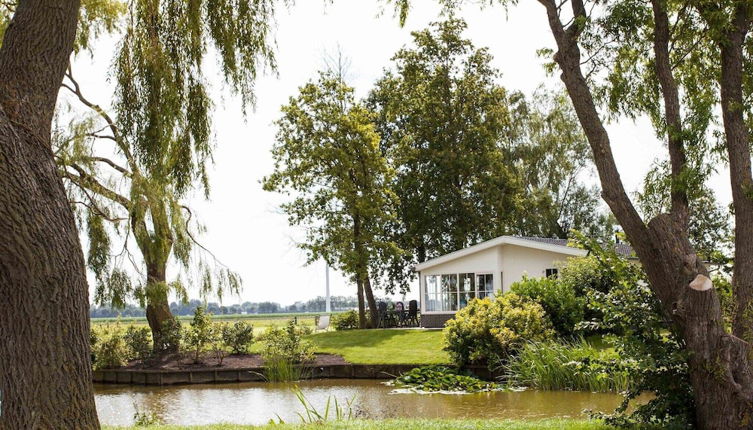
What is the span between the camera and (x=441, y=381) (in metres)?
15.8

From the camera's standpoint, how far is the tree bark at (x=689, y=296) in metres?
7.51

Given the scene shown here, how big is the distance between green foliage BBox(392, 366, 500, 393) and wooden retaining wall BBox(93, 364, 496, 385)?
978 millimetres

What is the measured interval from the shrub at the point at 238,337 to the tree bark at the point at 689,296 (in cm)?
1502

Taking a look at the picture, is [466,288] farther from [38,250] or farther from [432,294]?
[38,250]

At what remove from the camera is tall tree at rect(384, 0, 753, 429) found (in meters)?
7.63

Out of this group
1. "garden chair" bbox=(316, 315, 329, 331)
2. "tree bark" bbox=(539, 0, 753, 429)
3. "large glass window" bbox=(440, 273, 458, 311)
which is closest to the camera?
"tree bark" bbox=(539, 0, 753, 429)

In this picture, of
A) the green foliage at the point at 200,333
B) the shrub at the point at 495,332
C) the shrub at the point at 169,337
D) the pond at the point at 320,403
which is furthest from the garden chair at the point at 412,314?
the shrub at the point at 495,332

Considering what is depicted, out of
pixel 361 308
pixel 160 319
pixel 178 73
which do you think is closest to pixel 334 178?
pixel 361 308

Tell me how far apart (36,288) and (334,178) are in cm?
2571

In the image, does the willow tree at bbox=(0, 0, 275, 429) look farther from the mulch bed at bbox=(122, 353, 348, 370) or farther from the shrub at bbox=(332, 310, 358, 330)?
the shrub at bbox=(332, 310, 358, 330)

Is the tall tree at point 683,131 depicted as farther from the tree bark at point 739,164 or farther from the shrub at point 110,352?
the shrub at point 110,352

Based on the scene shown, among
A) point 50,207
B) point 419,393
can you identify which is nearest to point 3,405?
point 50,207

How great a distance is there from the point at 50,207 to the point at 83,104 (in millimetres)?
14057

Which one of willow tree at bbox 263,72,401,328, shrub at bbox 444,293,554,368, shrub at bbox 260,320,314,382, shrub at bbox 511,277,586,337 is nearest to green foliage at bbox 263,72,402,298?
willow tree at bbox 263,72,401,328
